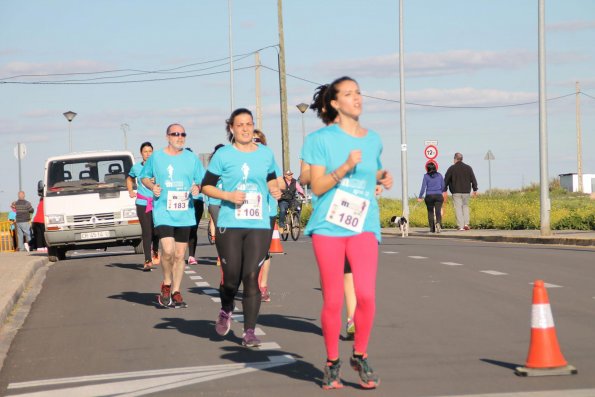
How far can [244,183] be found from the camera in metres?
10.4

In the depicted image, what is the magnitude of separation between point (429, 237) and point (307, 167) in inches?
998

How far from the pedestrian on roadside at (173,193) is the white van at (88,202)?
11697 mm

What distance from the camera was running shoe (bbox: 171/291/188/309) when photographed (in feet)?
45.2

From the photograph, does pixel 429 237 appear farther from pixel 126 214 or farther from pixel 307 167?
pixel 307 167

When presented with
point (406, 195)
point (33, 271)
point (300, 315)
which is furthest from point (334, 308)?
point (406, 195)

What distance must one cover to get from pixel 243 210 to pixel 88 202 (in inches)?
607

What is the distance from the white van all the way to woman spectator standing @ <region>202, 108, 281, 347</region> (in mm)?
15003

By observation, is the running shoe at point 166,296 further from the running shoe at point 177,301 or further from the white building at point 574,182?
the white building at point 574,182

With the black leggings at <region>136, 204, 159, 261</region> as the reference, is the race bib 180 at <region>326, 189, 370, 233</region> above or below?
above

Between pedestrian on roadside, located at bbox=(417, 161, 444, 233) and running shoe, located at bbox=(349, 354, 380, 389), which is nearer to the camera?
running shoe, located at bbox=(349, 354, 380, 389)

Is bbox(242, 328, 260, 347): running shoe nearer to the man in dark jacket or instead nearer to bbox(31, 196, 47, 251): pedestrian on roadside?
bbox(31, 196, 47, 251): pedestrian on roadside

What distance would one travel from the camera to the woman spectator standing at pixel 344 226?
25.5 feet

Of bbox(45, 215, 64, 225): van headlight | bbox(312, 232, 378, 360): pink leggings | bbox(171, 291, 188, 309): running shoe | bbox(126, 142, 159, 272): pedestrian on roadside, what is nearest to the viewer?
bbox(312, 232, 378, 360): pink leggings

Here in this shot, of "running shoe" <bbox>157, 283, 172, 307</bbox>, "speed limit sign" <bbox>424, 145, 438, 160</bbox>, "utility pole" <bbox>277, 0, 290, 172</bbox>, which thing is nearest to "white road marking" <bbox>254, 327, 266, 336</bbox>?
"running shoe" <bbox>157, 283, 172, 307</bbox>
